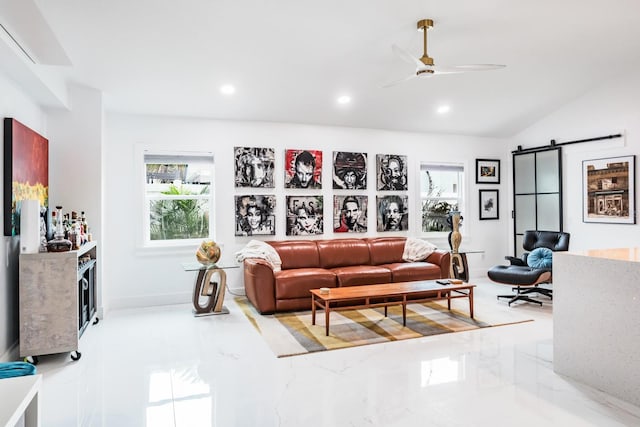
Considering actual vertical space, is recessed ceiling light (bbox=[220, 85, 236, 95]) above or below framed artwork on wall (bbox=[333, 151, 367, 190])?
above

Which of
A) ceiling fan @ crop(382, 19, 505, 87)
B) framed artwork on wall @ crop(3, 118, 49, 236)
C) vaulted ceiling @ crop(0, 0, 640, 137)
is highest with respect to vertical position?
vaulted ceiling @ crop(0, 0, 640, 137)

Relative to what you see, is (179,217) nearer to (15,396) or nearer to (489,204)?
(15,396)

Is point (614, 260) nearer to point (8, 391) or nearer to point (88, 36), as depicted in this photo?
point (8, 391)

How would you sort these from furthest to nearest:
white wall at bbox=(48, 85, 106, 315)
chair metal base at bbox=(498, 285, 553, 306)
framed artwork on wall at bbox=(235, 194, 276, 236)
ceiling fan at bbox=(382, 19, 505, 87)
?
framed artwork on wall at bbox=(235, 194, 276, 236)
chair metal base at bbox=(498, 285, 553, 306)
white wall at bbox=(48, 85, 106, 315)
ceiling fan at bbox=(382, 19, 505, 87)

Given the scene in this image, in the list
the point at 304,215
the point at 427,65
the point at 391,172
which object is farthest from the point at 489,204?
the point at 427,65

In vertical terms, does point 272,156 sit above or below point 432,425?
above

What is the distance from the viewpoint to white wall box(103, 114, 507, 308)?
Answer: 5281mm

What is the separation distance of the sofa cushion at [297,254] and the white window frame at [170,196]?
1.00 meters

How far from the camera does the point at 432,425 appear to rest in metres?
2.41

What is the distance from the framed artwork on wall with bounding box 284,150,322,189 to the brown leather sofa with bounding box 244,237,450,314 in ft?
2.81

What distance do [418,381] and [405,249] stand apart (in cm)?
331

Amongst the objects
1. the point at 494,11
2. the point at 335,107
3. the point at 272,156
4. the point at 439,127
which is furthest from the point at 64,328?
the point at 439,127

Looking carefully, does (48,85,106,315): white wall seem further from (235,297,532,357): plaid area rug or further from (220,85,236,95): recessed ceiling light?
(235,297,532,357): plaid area rug

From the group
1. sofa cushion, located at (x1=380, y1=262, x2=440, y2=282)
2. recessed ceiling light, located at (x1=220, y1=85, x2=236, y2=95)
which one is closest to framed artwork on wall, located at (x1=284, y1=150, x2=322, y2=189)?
recessed ceiling light, located at (x1=220, y1=85, x2=236, y2=95)
